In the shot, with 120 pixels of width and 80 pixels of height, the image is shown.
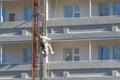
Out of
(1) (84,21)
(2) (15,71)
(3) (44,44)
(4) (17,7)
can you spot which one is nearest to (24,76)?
(2) (15,71)

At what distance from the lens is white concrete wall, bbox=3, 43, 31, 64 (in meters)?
64.2

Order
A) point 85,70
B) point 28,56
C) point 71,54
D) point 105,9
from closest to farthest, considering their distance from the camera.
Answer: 1. point 85,70
2. point 71,54
3. point 105,9
4. point 28,56

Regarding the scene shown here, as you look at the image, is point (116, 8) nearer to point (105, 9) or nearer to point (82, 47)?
point (105, 9)

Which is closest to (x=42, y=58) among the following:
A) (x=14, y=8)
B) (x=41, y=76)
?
(x=41, y=76)

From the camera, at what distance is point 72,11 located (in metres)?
64.0

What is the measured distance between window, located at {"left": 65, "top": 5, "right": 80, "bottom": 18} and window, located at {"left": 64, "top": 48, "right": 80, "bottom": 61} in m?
2.81

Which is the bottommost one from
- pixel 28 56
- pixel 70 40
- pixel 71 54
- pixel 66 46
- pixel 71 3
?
pixel 28 56

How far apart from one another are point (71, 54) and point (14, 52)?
15.3 ft

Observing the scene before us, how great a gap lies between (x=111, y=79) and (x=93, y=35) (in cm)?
368

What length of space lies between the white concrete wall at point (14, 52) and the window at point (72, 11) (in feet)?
13.1

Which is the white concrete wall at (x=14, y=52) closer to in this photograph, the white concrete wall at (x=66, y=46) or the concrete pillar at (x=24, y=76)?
the concrete pillar at (x=24, y=76)

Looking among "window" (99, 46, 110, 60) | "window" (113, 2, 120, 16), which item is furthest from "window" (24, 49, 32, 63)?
"window" (113, 2, 120, 16)

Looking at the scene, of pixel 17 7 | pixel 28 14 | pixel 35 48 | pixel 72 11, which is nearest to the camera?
pixel 35 48

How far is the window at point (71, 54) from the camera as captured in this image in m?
63.0
